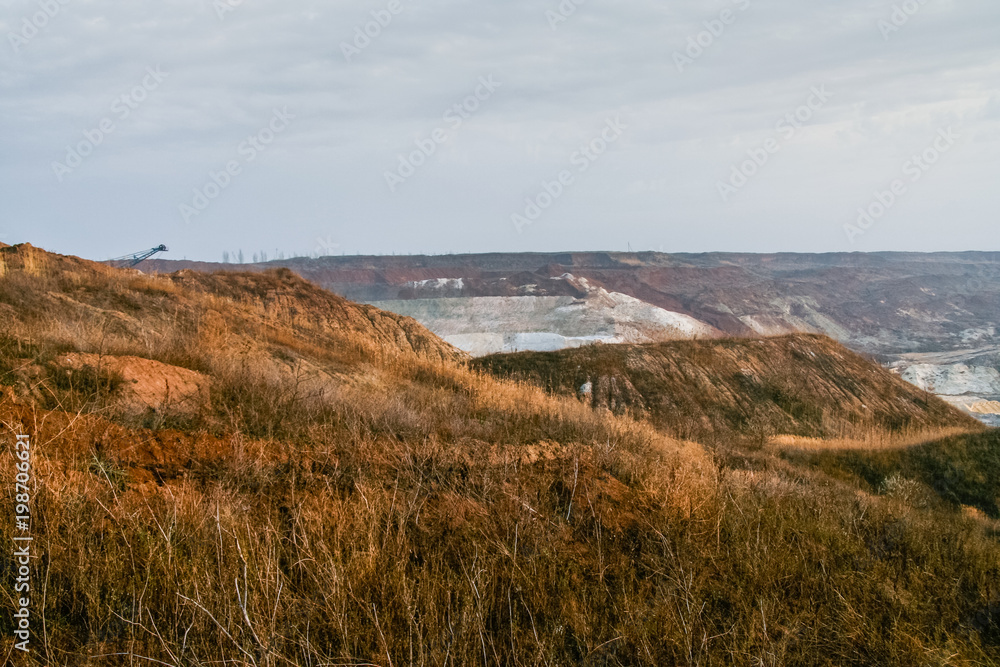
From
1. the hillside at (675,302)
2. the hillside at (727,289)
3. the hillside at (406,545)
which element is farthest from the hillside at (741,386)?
the hillside at (727,289)

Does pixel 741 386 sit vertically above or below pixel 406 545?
below

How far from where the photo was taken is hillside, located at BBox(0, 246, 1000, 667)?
305cm

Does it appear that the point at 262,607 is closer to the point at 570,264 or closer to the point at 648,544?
the point at 648,544

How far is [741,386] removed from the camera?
27.1 m

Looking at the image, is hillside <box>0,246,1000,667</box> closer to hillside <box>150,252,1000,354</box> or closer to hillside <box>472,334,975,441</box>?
hillside <box>472,334,975,441</box>

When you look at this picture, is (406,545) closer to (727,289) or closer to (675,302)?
(675,302)

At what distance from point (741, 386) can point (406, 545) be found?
2568cm

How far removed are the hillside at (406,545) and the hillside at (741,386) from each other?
16.4 meters

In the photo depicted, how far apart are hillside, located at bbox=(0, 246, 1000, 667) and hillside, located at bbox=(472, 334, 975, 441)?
16.4m

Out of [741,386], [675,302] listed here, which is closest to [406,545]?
[741,386]

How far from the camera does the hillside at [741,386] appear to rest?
24.4 metres

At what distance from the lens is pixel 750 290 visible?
8075 cm

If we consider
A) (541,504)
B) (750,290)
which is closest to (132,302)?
(541,504)

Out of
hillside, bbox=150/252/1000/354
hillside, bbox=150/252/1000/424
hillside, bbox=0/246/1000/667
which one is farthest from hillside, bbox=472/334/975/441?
hillside, bbox=150/252/1000/354
